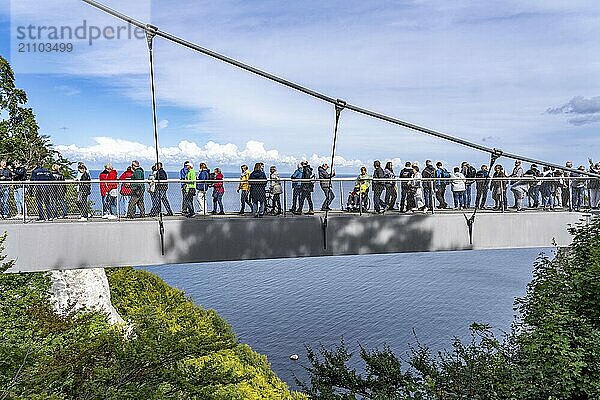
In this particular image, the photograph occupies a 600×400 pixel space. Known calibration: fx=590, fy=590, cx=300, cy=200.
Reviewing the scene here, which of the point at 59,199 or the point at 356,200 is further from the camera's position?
the point at 356,200

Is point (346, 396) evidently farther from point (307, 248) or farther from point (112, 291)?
point (112, 291)

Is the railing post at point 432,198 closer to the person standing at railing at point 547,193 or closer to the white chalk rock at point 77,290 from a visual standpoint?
the person standing at railing at point 547,193

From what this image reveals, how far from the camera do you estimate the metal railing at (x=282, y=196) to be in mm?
12422

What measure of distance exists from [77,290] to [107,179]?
21.2 ft

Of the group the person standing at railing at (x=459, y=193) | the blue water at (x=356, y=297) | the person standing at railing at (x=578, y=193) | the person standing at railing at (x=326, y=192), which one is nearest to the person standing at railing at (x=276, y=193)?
the person standing at railing at (x=326, y=192)

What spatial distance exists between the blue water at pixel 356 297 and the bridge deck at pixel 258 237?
10.2 meters

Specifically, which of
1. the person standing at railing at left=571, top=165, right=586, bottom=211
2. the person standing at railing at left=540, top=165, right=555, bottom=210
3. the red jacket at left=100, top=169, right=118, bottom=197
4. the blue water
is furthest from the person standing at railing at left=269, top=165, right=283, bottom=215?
the blue water

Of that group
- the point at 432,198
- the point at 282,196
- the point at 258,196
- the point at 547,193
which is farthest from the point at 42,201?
the point at 547,193

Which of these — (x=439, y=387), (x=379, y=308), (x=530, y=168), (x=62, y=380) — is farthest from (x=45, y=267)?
(x=379, y=308)

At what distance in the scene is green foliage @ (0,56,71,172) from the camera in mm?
24734

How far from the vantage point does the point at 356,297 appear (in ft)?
135

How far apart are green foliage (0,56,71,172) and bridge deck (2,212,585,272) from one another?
13.6 meters

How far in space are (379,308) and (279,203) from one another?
2585 centimetres

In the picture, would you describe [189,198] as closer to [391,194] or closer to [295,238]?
[295,238]
